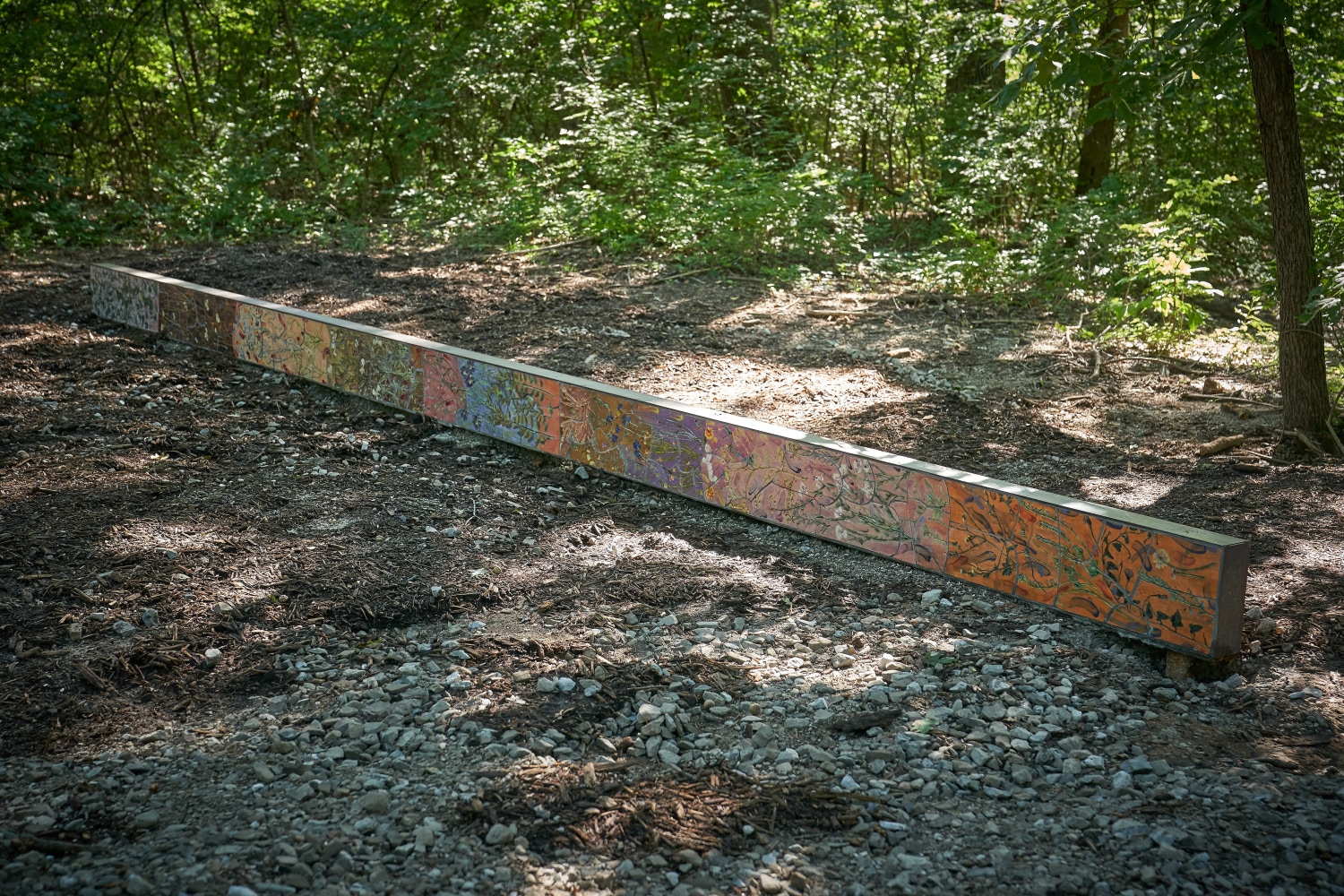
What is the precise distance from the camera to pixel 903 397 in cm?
704

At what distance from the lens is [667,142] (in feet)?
39.5

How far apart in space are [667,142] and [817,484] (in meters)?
8.15

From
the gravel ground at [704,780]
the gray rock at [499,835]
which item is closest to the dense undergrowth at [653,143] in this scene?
the gravel ground at [704,780]

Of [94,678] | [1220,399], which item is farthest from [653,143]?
[94,678]

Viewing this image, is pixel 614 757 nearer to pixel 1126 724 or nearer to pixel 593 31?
pixel 1126 724

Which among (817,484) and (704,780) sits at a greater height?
(817,484)

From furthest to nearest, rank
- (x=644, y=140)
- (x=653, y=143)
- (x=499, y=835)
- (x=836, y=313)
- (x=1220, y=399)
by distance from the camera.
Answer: (x=653, y=143) → (x=644, y=140) → (x=836, y=313) → (x=1220, y=399) → (x=499, y=835)

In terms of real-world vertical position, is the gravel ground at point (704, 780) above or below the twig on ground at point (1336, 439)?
below

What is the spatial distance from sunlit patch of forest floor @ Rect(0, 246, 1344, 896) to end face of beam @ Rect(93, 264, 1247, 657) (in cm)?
15

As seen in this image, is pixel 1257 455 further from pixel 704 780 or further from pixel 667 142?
pixel 667 142

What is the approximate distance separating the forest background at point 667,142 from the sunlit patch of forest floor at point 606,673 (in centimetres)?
315

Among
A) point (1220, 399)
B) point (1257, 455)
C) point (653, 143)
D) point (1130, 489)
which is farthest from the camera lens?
point (653, 143)

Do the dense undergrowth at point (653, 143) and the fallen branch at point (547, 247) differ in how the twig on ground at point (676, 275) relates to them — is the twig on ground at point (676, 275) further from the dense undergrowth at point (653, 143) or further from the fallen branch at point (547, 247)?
the fallen branch at point (547, 247)

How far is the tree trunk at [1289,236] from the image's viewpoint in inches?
211
